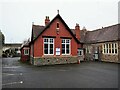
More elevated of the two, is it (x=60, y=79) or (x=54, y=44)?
(x=54, y=44)

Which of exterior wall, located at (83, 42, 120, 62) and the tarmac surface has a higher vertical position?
exterior wall, located at (83, 42, 120, 62)

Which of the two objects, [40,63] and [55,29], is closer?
[40,63]

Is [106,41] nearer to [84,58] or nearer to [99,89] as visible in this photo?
[84,58]

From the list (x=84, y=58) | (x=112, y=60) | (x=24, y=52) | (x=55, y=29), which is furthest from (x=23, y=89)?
(x=84, y=58)

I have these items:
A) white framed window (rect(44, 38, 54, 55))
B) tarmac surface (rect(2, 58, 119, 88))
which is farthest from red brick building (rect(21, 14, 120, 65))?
tarmac surface (rect(2, 58, 119, 88))

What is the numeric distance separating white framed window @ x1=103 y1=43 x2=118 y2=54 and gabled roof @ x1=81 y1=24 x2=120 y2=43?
3.08 ft

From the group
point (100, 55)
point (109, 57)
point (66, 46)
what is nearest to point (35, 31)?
point (66, 46)

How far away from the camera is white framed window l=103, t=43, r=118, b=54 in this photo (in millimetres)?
32406

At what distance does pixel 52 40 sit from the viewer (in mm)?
29078

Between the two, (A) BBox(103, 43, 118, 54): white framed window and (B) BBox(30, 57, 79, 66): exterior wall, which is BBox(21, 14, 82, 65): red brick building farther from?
(A) BBox(103, 43, 118, 54): white framed window

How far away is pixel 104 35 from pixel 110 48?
4.22 meters

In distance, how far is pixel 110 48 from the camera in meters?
33.8

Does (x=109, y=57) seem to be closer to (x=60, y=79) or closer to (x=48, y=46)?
(x=48, y=46)

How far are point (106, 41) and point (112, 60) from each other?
12.5 feet
